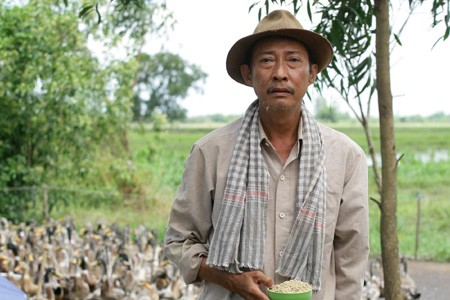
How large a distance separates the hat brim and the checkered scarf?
0.33 meters

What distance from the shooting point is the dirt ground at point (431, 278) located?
26.4 feet

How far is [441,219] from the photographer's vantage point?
14.1m

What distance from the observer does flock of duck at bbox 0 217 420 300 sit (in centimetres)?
699

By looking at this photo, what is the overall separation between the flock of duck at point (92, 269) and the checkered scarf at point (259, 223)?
458cm

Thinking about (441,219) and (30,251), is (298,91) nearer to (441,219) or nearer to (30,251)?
(30,251)

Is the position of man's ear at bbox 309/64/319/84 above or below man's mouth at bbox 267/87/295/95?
above

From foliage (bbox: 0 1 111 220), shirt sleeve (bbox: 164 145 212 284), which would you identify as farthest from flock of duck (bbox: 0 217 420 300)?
shirt sleeve (bbox: 164 145 212 284)

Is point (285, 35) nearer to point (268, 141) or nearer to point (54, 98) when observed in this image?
point (268, 141)

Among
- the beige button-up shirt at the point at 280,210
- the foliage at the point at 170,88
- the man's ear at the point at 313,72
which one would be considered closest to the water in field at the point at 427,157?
the foliage at the point at 170,88

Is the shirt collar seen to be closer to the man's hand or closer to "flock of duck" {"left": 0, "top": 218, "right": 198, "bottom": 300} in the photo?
the man's hand

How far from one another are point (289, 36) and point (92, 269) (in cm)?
560

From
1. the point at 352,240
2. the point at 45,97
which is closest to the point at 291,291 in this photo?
→ the point at 352,240

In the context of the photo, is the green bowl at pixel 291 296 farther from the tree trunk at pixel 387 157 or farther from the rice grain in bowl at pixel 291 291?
the tree trunk at pixel 387 157

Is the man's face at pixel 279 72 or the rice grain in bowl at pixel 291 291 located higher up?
the man's face at pixel 279 72
